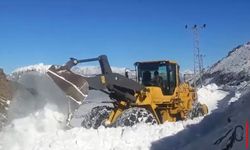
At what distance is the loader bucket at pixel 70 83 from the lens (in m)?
10.4

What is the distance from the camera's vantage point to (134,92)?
42.4ft

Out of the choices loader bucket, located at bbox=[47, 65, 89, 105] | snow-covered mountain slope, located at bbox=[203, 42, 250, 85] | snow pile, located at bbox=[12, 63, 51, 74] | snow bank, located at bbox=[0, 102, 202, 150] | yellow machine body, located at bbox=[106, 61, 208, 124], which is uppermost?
Result: snow-covered mountain slope, located at bbox=[203, 42, 250, 85]

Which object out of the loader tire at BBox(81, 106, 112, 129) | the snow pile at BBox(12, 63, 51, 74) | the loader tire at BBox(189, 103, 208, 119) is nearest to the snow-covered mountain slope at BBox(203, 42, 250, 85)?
the loader tire at BBox(189, 103, 208, 119)

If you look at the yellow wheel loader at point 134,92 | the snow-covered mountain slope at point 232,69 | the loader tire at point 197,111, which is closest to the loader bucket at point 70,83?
the yellow wheel loader at point 134,92

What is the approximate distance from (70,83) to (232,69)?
6836 cm

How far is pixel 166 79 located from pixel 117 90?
2.32 meters

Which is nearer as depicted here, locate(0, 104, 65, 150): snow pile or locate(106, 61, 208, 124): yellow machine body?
locate(0, 104, 65, 150): snow pile

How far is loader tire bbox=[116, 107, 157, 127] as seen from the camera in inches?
475

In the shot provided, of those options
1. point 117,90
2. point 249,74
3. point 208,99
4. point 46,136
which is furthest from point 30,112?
point 249,74

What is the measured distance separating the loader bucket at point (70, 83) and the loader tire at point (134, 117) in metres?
1.67

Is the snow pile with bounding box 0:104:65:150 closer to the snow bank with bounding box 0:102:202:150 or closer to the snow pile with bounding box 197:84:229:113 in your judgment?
the snow bank with bounding box 0:102:202:150

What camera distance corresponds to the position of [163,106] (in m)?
13.9

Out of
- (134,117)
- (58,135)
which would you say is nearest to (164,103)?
(134,117)

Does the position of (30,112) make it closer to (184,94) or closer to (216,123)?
(216,123)
